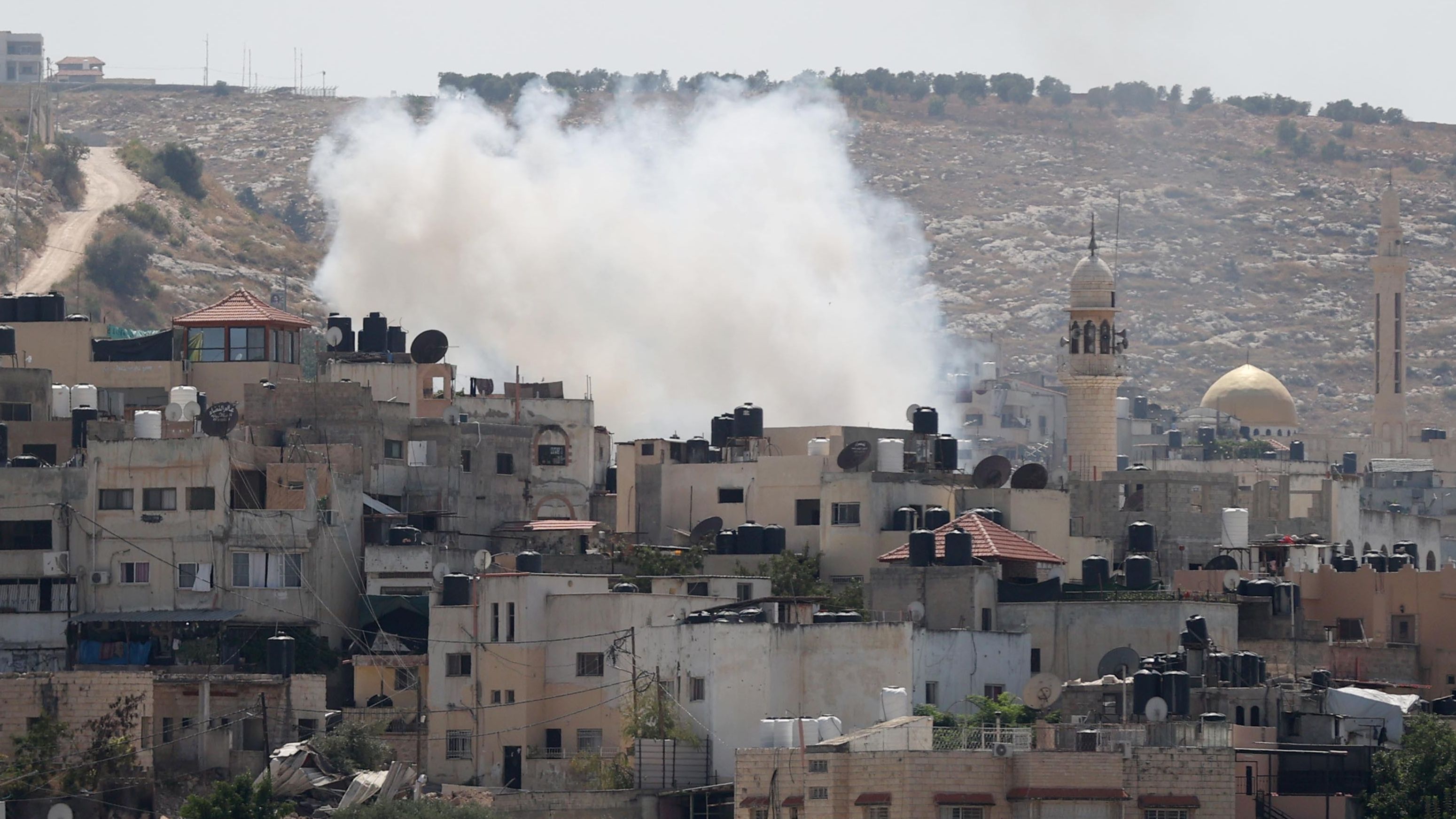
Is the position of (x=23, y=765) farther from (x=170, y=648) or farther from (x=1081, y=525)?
(x=1081, y=525)

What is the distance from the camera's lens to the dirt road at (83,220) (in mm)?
132250

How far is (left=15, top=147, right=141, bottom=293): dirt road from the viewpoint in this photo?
132250 millimetres

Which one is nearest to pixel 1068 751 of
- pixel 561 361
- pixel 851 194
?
pixel 561 361

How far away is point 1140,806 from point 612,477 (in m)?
33.0

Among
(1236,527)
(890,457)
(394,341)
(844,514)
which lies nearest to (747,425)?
(890,457)

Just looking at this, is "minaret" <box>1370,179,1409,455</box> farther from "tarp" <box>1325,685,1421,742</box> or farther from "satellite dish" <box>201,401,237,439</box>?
"tarp" <box>1325,685,1421,742</box>

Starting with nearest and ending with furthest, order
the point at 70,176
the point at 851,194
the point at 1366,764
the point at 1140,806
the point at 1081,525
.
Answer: the point at 1140,806 < the point at 1366,764 < the point at 1081,525 < the point at 70,176 < the point at 851,194

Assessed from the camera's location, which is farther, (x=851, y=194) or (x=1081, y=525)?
(x=851, y=194)

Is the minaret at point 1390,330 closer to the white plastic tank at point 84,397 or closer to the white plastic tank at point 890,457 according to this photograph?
the white plastic tank at point 890,457

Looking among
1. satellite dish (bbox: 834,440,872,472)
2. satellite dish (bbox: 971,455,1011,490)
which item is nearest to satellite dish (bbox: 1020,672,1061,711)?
satellite dish (bbox: 834,440,872,472)

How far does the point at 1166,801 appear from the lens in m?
46.8

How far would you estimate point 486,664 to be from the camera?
189 feet

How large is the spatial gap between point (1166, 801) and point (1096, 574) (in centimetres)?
1796

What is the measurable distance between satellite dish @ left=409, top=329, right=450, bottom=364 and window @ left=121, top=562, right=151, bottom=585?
1478cm
